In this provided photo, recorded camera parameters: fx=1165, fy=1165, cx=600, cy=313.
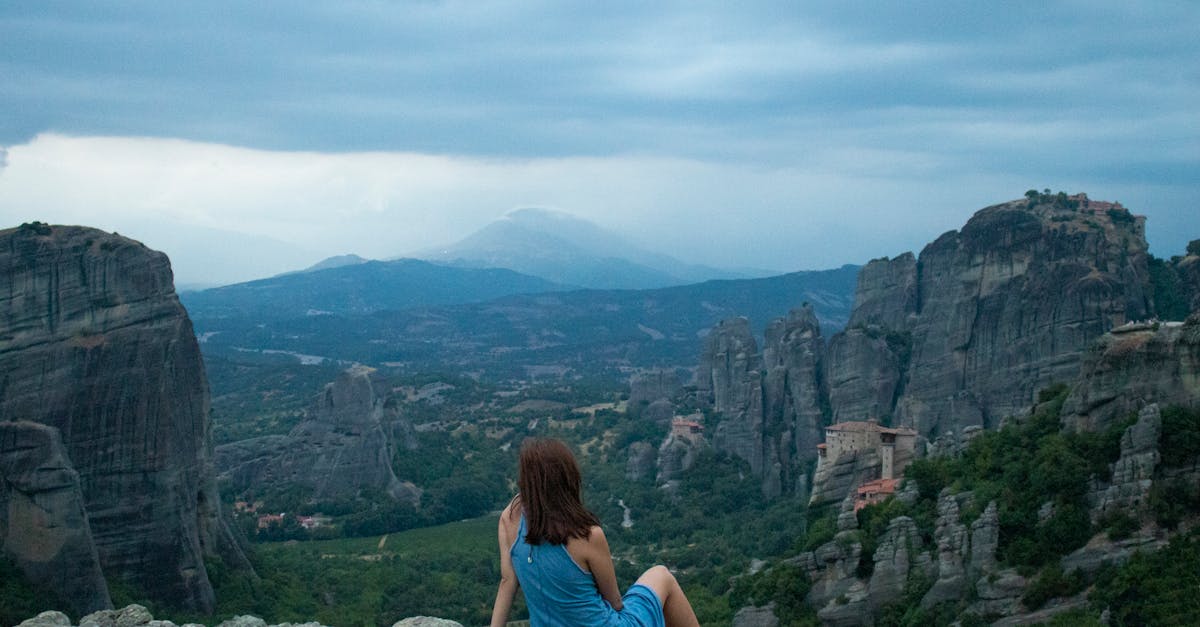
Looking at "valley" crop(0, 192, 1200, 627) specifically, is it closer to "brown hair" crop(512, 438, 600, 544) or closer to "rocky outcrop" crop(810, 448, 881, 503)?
"rocky outcrop" crop(810, 448, 881, 503)

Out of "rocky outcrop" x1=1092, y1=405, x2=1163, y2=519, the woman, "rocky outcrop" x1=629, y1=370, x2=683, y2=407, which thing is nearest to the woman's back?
the woman

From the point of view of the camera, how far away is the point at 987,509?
25.0 m

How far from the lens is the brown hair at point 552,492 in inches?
298

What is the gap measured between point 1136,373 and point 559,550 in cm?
2055

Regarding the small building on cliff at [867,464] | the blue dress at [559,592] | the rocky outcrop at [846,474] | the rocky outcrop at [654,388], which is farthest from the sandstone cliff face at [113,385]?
the rocky outcrop at [654,388]

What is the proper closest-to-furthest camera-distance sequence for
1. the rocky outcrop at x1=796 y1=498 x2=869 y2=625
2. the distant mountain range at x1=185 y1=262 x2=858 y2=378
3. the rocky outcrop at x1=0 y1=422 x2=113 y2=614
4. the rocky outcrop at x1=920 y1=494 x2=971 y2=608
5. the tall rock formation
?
the rocky outcrop at x1=920 y1=494 x2=971 y2=608
the rocky outcrop at x1=796 y1=498 x2=869 y2=625
the rocky outcrop at x1=0 y1=422 x2=113 y2=614
the tall rock formation
the distant mountain range at x1=185 y1=262 x2=858 y2=378

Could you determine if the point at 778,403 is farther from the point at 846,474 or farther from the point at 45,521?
the point at 45,521

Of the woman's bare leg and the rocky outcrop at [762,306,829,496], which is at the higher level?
the woman's bare leg

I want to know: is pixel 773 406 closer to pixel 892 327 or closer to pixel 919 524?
pixel 892 327

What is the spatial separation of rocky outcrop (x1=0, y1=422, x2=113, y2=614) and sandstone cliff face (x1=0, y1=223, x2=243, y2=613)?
5.50ft

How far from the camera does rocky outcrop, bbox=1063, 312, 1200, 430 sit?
2381 cm

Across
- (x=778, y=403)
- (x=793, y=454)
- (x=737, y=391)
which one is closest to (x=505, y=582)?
(x=793, y=454)

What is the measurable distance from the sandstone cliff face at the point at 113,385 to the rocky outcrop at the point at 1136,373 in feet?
75.4

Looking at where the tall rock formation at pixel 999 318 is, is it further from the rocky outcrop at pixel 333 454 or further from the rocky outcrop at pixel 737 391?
the rocky outcrop at pixel 333 454
